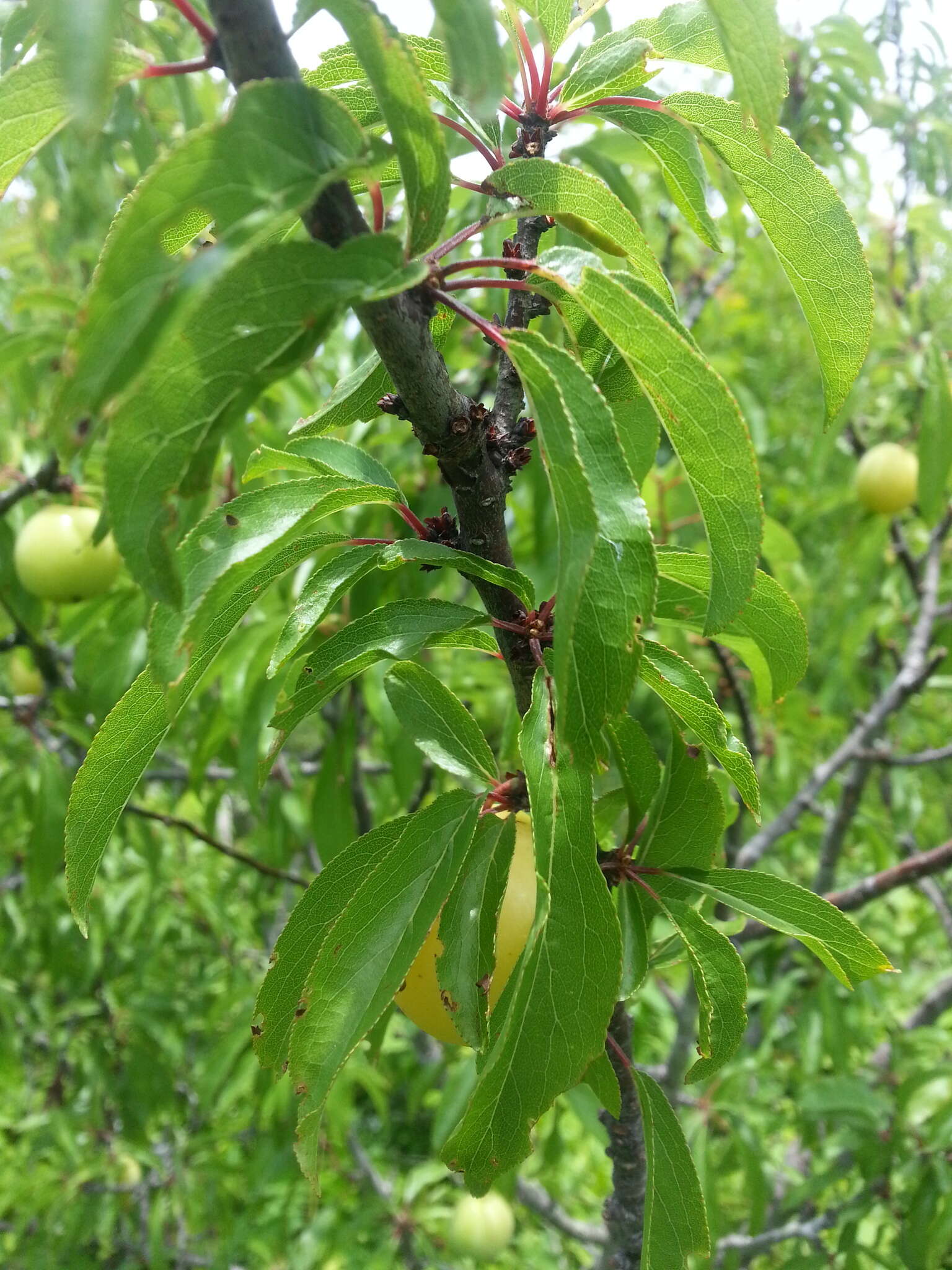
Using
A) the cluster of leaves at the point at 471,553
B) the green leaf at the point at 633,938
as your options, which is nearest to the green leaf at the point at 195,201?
the cluster of leaves at the point at 471,553

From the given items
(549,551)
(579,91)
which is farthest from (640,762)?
(549,551)

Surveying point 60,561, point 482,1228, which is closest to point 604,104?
point 60,561

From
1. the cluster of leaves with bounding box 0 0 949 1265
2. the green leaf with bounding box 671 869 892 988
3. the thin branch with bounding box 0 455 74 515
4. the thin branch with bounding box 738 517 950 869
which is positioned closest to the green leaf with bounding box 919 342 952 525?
the thin branch with bounding box 738 517 950 869

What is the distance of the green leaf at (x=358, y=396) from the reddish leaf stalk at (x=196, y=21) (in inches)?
5.6

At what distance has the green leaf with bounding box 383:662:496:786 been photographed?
50 centimetres

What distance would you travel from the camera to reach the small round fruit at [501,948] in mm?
489

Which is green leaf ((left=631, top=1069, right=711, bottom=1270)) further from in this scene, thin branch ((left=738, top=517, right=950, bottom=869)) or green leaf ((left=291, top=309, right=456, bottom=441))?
thin branch ((left=738, top=517, right=950, bottom=869))

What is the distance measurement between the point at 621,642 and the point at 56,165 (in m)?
1.38

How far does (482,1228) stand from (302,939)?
5.03ft

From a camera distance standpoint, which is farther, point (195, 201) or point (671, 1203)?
point (671, 1203)

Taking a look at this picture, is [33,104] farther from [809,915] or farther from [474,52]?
[809,915]

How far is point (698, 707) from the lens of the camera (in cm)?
41

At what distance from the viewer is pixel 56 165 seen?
133 centimetres

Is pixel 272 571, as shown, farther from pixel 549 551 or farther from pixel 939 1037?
pixel 939 1037
